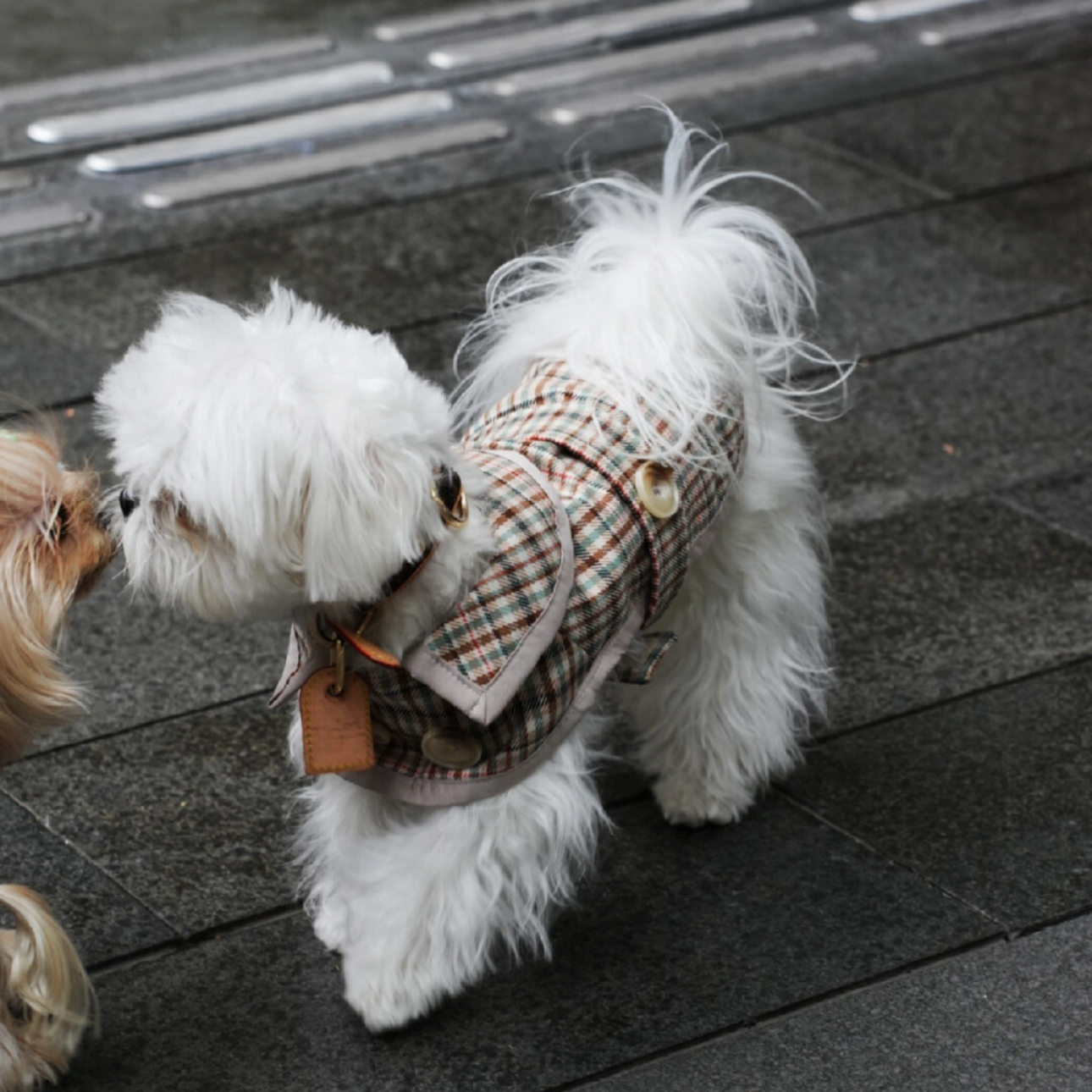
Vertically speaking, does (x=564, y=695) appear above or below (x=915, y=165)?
below

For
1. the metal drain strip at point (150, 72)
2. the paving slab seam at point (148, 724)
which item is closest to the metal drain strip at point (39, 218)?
the metal drain strip at point (150, 72)

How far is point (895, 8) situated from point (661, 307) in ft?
18.3

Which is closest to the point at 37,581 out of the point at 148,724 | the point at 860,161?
the point at 148,724

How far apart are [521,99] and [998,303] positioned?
95.1 inches

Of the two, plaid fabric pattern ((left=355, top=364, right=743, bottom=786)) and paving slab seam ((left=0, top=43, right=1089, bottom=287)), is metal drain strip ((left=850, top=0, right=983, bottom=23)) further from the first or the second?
plaid fabric pattern ((left=355, top=364, right=743, bottom=786))

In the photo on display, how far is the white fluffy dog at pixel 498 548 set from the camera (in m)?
2.43

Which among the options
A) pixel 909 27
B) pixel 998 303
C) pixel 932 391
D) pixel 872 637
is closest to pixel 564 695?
pixel 872 637

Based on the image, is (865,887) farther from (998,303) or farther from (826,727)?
(998,303)

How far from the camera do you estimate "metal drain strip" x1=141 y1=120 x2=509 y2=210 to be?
640cm

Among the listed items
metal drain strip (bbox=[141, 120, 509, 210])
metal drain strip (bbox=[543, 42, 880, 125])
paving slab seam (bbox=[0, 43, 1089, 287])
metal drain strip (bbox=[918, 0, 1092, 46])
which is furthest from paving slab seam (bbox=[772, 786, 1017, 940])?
metal drain strip (bbox=[918, 0, 1092, 46])

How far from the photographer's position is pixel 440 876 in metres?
2.91

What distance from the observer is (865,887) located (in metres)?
3.41

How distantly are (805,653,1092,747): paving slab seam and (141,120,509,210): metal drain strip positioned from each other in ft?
11.6

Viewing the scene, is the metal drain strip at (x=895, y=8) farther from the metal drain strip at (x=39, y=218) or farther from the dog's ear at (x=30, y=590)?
the dog's ear at (x=30, y=590)
